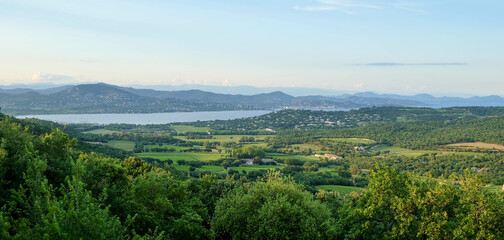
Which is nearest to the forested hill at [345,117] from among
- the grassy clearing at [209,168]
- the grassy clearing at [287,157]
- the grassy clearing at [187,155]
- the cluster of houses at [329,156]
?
the cluster of houses at [329,156]

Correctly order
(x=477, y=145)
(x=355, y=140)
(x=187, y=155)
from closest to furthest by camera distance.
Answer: (x=187, y=155)
(x=477, y=145)
(x=355, y=140)

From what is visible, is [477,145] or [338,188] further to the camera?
[477,145]

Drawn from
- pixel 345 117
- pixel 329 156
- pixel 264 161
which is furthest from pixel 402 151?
pixel 345 117

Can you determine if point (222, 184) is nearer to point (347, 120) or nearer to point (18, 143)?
point (18, 143)

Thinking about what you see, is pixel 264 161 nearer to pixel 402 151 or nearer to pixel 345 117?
pixel 402 151

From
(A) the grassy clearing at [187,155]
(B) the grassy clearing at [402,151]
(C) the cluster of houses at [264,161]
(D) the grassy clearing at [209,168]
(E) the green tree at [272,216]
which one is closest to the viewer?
(E) the green tree at [272,216]

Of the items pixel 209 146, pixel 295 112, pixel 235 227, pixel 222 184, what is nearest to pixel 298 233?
pixel 235 227

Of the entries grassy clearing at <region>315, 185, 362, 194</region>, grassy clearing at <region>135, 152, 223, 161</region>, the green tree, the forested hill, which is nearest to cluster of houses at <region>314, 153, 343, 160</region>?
grassy clearing at <region>135, 152, 223, 161</region>

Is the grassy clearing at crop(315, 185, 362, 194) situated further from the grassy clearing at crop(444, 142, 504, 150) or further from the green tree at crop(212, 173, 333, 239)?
the grassy clearing at crop(444, 142, 504, 150)

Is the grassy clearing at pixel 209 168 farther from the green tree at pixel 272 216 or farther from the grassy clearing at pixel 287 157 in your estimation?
the green tree at pixel 272 216
